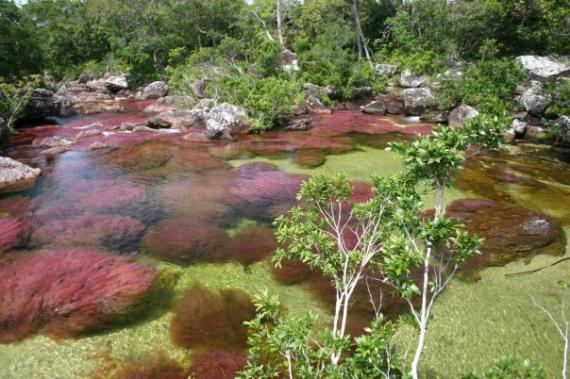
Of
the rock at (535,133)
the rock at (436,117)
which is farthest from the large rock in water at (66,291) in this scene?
the rock at (436,117)

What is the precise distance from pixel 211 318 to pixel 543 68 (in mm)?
34239

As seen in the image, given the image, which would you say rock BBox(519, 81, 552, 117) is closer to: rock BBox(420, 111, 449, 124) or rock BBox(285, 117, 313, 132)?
rock BBox(420, 111, 449, 124)

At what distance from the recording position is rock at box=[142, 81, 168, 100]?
46.7m

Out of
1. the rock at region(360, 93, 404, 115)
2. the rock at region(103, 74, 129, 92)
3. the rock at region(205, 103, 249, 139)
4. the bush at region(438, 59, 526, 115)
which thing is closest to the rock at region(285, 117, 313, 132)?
the rock at region(205, 103, 249, 139)

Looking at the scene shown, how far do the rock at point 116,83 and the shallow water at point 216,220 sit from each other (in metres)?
A: 23.3

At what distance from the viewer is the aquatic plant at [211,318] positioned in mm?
8602

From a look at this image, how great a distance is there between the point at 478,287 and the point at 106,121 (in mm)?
31111

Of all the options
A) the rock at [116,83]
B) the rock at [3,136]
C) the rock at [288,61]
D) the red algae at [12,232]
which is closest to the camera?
the red algae at [12,232]

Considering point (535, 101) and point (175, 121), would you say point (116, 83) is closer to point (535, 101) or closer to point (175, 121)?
point (175, 121)

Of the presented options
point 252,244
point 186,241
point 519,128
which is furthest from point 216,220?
point 519,128

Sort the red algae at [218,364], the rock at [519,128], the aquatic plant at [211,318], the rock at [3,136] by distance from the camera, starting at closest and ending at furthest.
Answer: the red algae at [218,364]
the aquatic plant at [211,318]
the rock at [3,136]
the rock at [519,128]

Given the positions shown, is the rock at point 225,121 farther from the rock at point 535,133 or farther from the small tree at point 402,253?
the small tree at point 402,253

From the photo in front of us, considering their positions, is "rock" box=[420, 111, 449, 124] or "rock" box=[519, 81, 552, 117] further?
"rock" box=[420, 111, 449, 124]

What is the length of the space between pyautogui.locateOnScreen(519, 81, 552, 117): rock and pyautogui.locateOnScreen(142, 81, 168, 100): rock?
36.2 meters
